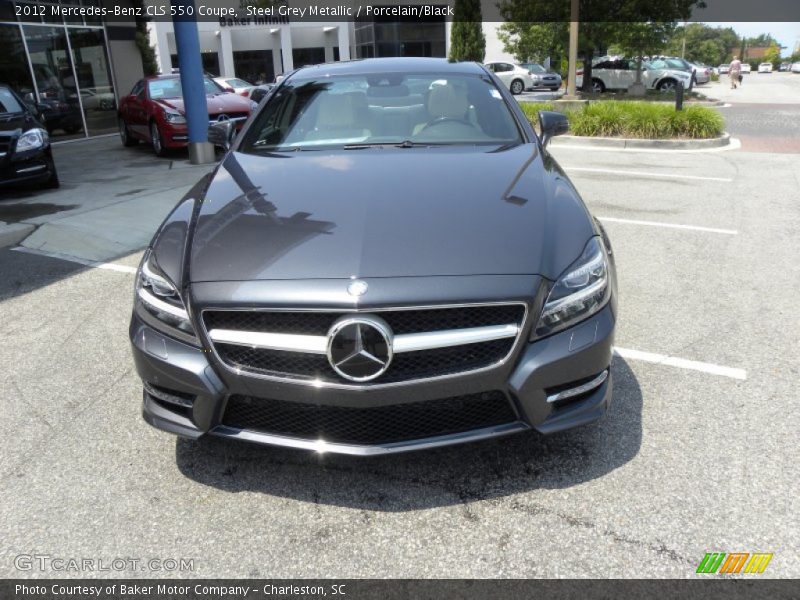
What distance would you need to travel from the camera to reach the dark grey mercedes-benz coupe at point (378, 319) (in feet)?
7.63

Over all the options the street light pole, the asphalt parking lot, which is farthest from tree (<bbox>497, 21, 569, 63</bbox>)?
the asphalt parking lot

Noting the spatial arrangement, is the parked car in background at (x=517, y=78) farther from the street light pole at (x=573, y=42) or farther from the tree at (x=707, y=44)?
the tree at (x=707, y=44)

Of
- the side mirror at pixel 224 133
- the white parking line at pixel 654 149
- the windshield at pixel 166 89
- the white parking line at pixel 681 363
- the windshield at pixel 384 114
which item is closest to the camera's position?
the white parking line at pixel 681 363

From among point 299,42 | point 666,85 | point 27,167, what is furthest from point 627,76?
point 299,42

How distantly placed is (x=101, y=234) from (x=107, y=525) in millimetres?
4913

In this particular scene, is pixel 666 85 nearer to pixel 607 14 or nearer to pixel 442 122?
pixel 607 14

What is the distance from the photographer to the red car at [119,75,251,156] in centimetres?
1212

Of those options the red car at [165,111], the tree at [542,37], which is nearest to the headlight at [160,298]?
the red car at [165,111]

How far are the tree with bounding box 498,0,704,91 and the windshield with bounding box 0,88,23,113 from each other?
68.9 feet

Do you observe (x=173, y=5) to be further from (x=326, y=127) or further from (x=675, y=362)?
(x=675, y=362)

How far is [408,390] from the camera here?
2322 millimetres

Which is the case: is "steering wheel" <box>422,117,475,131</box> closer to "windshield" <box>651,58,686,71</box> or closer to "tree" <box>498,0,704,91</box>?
"tree" <box>498,0,704,91</box>

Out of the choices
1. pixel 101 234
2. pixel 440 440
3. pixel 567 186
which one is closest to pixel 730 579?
pixel 440 440

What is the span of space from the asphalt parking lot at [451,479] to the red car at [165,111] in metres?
8.23
